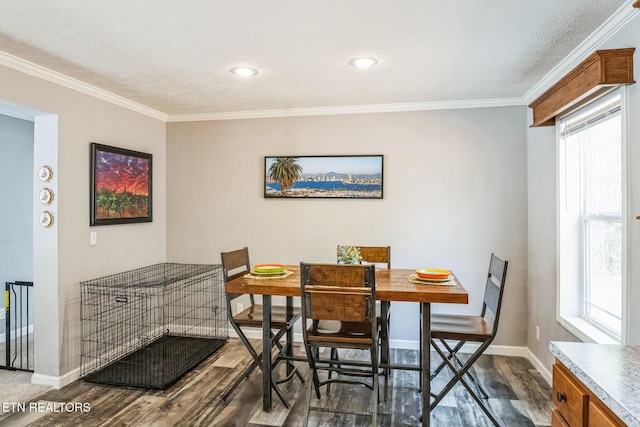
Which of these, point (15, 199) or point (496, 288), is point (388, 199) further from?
point (15, 199)

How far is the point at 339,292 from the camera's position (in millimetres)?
2146

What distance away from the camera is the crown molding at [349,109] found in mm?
3545

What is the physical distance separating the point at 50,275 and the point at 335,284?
2.26 m

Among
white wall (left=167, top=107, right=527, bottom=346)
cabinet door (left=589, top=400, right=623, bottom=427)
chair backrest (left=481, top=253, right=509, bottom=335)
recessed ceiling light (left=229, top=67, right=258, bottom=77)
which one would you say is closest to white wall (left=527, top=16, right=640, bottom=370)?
white wall (left=167, top=107, right=527, bottom=346)

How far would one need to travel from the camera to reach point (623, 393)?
97 centimetres

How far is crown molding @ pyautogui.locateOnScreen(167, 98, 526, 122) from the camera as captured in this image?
3545 mm

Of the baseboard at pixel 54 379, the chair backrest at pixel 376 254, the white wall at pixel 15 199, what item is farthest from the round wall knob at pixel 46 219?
the chair backrest at pixel 376 254

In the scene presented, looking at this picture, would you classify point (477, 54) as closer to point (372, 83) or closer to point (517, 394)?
point (372, 83)

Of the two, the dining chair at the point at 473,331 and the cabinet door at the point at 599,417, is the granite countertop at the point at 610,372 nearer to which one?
the cabinet door at the point at 599,417

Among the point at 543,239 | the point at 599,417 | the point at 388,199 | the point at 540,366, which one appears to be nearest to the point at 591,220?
the point at 543,239

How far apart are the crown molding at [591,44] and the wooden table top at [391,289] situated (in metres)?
1.61

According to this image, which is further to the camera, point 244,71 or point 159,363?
point 159,363

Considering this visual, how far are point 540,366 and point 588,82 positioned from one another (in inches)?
87.6

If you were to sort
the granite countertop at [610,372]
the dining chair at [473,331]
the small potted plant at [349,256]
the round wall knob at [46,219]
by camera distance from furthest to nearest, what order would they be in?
the round wall knob at [46,219]
the small potted plant at [349,256]
the dining chair at [473,331]
the granite countertop at [610,372]
